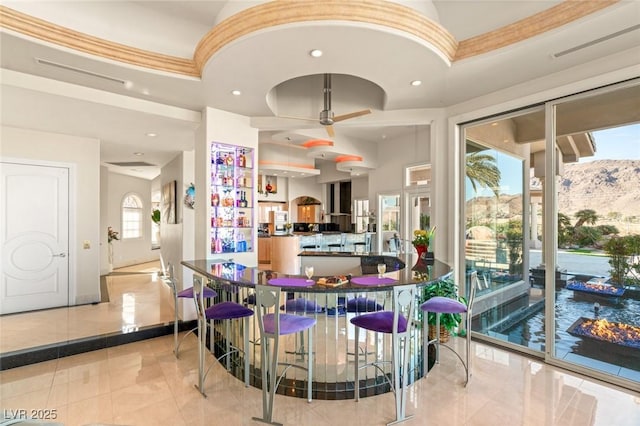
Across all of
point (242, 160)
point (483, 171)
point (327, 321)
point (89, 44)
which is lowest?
point (327, 321)

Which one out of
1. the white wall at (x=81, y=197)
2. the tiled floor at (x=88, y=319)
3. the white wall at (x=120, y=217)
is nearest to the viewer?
the tiled floor at (x=88, y=319)

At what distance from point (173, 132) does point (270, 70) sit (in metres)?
2.49

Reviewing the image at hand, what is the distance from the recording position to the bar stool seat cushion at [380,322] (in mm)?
2369

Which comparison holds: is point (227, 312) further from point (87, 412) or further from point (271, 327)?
point (87, 412)

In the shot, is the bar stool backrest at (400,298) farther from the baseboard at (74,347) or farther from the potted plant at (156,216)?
the potted plant at (156,216)

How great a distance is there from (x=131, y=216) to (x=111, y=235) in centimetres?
132

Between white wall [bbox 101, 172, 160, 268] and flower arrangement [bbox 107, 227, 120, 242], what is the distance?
136 millimetres

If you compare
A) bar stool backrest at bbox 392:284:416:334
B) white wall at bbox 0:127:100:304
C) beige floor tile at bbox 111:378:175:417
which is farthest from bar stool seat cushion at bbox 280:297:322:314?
white wall at bbox 0:127:100:304

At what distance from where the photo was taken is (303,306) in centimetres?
295

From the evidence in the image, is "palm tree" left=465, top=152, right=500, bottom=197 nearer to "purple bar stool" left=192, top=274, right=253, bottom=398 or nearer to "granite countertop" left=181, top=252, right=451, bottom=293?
"granite countertop" left=181, top=252, right=451, bottom=293

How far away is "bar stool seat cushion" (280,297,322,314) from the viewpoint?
2934 millimetres

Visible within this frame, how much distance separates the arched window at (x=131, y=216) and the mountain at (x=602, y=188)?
34.1ft

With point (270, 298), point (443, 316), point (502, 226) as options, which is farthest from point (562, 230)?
point (270, 298)

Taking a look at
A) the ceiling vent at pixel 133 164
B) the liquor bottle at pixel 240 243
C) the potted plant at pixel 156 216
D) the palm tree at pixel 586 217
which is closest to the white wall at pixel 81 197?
the ceiling vent at pixel 133 164
